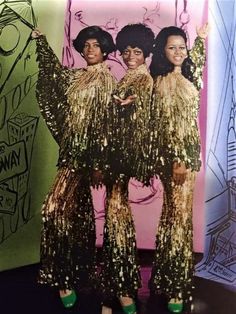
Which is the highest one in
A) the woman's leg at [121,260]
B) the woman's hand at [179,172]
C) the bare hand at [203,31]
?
the bare hand at [203,31]

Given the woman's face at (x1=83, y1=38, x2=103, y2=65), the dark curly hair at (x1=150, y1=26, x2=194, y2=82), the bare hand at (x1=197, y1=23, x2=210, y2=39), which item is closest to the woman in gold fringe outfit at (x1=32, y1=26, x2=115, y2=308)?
the woman's face at (x1=83, y1=38, x2=103, y2=65)

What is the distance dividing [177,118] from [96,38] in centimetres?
31

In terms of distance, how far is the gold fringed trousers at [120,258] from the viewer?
1.23 meters

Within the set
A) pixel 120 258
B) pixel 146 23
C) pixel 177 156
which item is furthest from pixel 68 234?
pixel 146 23

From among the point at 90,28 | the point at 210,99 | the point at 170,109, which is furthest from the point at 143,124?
the point at 90,28

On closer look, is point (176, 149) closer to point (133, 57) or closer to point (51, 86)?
point (133, 57)

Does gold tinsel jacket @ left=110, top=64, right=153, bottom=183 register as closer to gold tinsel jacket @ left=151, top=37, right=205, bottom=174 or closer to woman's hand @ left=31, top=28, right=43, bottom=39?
gold tinsel jacket @ left=151, top=37, right=205, bottom=174

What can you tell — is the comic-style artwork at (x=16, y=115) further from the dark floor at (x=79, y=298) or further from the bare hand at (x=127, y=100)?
the bare hand at (x=127, y=100)

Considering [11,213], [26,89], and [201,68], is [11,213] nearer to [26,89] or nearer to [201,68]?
[26,89]

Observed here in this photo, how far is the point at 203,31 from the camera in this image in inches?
48.4

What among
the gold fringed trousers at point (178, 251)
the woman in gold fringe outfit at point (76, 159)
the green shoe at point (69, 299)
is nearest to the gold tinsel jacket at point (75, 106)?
the woman in gold fringe outfit at point (76, 159)

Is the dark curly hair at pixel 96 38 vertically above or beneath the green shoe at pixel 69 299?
above

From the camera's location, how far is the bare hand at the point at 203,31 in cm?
123

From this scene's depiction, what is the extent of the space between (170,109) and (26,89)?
1.33 ft
